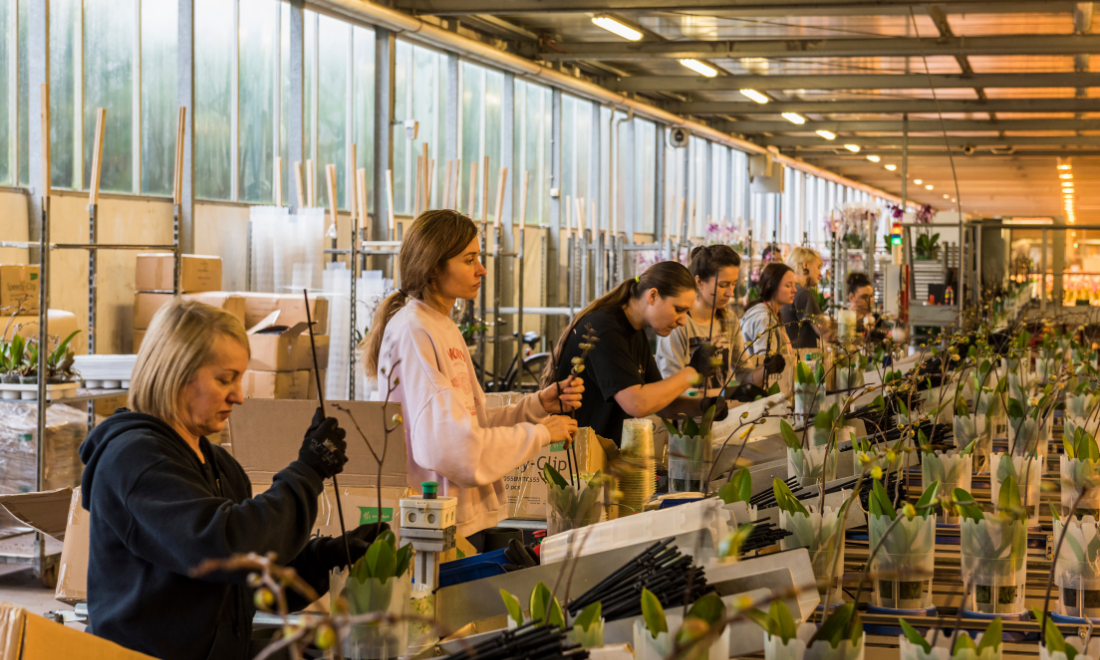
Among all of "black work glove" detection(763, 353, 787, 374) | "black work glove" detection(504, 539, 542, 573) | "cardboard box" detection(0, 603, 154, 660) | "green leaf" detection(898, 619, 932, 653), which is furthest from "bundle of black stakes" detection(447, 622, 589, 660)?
"black work glove" detection(763, 353, 787, 374)

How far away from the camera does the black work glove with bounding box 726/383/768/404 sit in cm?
383

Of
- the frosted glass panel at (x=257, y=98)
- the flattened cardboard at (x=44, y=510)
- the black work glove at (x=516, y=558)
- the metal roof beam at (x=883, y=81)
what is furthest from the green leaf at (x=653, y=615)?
the metal roof beam at (x=883, y=81)

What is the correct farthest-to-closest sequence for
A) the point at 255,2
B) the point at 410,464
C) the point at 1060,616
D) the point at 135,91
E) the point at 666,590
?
the point at 255,2, the point at 135,91, the point at 410,464, the point at 1060,616, the point at 666,590

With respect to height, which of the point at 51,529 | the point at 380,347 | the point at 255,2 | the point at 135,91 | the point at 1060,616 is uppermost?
the point at 255,2

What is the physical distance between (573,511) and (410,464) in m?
0.59

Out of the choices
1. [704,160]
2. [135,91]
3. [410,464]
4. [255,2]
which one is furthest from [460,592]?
[704,160]

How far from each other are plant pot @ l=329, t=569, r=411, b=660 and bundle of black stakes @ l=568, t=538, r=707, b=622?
0.20m

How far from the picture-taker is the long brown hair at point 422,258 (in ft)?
7.30

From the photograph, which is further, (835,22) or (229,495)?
(835,22)

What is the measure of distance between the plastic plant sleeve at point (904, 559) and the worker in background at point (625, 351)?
1304 mm

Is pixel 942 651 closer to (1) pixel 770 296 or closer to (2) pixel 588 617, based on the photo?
(2) pixel 588 617

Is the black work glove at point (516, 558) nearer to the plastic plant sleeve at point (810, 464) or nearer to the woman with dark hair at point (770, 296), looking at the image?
the plastic plant sleeve at point (810, 464)

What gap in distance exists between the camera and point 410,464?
220 cm

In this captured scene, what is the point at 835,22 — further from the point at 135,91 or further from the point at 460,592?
the point at 460,592
